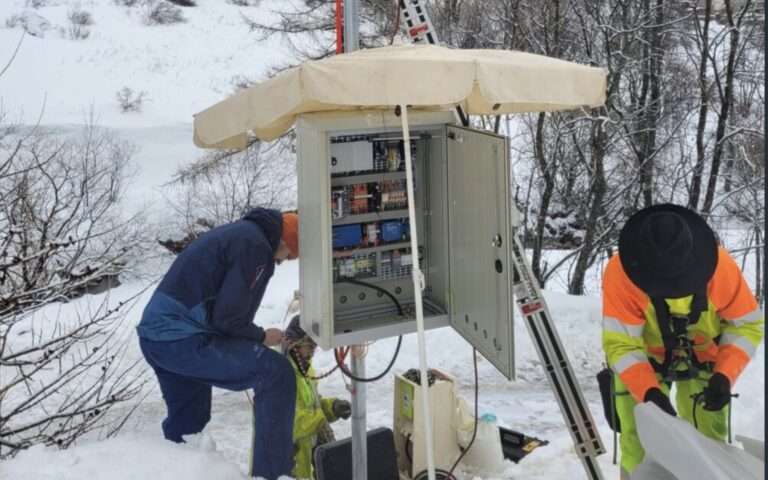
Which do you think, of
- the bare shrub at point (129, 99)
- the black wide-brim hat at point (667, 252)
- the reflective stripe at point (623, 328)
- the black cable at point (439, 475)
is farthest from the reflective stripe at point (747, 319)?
the bare shrub at point (129, 99)

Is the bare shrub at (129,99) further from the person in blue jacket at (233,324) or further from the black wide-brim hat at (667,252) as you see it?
the black wide-brim hat at (667,252)

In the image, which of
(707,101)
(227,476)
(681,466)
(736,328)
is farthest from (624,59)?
(681,466)

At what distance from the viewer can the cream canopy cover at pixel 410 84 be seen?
10.4 ft

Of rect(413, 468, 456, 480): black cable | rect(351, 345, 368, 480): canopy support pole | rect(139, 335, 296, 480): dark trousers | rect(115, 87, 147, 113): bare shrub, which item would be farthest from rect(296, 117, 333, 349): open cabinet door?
rect(115, 87, 147, 113): bare shrub

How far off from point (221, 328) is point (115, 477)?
1069mm

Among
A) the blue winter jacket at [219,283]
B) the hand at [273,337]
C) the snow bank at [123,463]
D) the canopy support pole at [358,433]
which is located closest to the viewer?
the snow bank at [123,463]

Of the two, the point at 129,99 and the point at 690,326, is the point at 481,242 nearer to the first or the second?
the point at 690,326

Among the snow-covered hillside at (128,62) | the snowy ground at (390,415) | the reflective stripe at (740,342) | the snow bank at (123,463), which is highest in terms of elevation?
the snow-covered hillside at (128,62)

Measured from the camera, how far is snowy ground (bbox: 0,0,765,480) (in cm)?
379

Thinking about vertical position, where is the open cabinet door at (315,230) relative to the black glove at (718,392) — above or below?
above

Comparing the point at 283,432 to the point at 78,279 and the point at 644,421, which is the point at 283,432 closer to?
the point at 78,279

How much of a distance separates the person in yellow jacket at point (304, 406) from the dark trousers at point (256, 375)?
282 mm

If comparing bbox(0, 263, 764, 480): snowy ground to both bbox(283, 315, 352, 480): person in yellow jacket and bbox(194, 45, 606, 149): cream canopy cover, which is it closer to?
bbox(283, 315, 352, 480): person in yellow jacket

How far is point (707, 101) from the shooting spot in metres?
12.7
